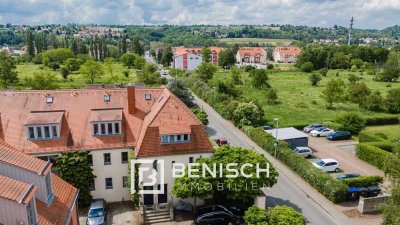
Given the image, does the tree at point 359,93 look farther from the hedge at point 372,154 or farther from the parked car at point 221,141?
the parked car at point 221,141

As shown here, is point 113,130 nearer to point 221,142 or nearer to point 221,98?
point 221,142

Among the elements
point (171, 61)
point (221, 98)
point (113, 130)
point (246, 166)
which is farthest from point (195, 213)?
point (171, 61)

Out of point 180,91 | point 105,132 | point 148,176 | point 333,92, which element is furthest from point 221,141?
point 333,92

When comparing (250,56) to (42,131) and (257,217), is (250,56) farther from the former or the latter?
(257,217)

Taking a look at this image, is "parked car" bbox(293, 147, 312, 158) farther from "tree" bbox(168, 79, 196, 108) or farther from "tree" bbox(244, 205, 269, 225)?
"tree" bbox(168, 79, 196, 108)

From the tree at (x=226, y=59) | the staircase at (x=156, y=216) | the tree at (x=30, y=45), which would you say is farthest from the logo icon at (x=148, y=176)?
the tree at (x=30, y=45)

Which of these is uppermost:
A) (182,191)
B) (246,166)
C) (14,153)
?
(14,153)
